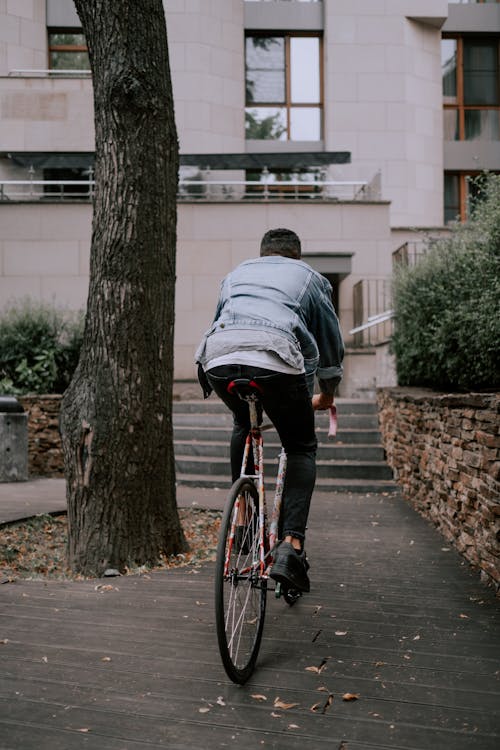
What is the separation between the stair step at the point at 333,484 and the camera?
922 cm

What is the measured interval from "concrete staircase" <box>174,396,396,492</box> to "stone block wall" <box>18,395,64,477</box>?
181 cm

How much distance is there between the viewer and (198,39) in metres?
19.6

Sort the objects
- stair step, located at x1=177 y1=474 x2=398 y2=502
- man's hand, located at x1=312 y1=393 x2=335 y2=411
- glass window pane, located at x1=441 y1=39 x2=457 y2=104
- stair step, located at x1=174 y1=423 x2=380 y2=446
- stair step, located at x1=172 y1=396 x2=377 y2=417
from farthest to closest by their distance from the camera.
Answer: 1. glass window pane, located at x1=441 y1=39 x2=457 y2=104
2. stair step, located at x1=172 y1=396 x2=377 y2=417
3. stair step, located at x1=174 y1=423 x2=380 y2=446
4. stair step, located at x1=177 y1=474 x2=398 y2=502
5. man's hand, located at x1=312 y1=393 x2=335 y2=411

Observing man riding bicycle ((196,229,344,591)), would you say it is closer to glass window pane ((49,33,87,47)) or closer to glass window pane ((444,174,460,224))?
glass window pane ((49,33,87,47))

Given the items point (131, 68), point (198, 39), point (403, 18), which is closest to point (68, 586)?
point (131, 68)

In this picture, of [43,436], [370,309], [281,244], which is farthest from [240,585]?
[370,309]

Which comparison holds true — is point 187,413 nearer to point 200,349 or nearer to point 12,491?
point 12,491

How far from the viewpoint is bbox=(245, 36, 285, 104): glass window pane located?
21016mm

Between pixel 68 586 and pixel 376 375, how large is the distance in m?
11.2

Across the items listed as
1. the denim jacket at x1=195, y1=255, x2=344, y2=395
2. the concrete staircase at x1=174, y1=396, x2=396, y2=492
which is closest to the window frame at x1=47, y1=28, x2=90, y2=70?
the concrete staircase at x1=174, y1=396, x2=396, y2=492

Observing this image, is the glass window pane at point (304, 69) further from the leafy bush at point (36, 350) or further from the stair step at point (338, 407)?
the leafy bush at point (36, 350)

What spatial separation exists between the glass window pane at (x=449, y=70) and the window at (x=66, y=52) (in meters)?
10.0

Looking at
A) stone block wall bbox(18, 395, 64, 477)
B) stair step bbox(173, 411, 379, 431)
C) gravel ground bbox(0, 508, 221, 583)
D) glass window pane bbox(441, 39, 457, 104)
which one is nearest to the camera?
gravel ground bbox(0, 508, 221, 583)

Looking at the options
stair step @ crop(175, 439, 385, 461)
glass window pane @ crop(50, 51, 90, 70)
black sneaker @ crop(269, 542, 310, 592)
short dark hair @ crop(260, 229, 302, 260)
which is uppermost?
glass window pane @ crop(50, 51, 90, 70)
